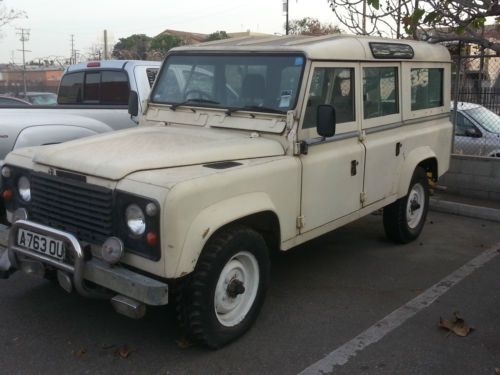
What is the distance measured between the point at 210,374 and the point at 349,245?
9.78 feet

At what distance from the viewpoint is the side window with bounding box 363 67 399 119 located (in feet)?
16.2

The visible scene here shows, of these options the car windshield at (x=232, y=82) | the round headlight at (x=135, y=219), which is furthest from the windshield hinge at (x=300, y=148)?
the round headlight at (x=135, y=219)

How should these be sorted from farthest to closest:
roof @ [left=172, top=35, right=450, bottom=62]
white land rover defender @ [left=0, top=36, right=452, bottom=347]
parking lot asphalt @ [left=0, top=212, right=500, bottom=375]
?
roof @ [left=172, top=35, right=450, bottom=62]
parking lot asphalt @ [left=0, top=212, right=500, bottom=375]
white land rover defender @ [left=0, top=36, right=452, bottom=347]

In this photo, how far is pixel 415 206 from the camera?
603cm

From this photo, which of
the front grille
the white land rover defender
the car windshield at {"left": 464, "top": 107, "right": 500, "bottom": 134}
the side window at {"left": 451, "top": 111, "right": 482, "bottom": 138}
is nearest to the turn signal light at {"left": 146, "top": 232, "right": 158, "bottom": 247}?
the white land rover defender

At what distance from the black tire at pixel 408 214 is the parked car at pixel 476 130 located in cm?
322

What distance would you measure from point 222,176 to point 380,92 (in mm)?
2392

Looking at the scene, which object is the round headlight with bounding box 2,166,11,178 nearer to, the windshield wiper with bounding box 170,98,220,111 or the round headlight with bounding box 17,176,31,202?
the round headlight with bounding box 17,176,31,202

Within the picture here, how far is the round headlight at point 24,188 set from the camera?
12.6 ft

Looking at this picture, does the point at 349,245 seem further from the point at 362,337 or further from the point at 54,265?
the point at 54,265

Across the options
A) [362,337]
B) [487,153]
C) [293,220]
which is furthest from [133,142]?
[487,153]

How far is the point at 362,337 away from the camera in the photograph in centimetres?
385

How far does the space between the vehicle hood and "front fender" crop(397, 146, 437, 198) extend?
1.91m

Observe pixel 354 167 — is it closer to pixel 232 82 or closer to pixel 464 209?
pixel 232 82
